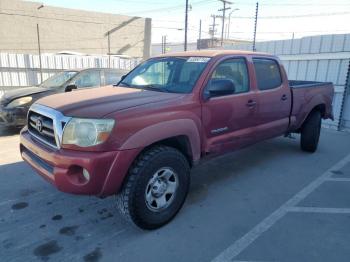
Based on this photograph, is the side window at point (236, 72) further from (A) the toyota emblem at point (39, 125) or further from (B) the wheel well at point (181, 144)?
(A) the toyota emblem at point (39, 125)

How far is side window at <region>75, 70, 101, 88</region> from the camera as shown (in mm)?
7203

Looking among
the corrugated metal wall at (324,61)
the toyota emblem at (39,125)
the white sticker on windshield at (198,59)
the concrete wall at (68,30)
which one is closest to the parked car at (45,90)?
the toyota emblem at (39,125)

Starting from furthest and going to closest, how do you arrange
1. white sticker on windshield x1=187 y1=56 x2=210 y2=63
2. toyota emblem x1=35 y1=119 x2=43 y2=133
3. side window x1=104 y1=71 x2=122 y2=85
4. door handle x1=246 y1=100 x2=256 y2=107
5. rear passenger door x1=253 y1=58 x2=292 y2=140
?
side window x1=104 y1=71 x2=122 y2=85 < rear passenger door x1=253 y1=58 x2=292 y2=140 < door handle x1=246 y1=100 x2=256 y2=107 < white sticker on windshield x1=187 y1=56 x2=210 y2=63 < toyota emblem x1=35 y1=119 x2=43 y2=133

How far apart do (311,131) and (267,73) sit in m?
1.79

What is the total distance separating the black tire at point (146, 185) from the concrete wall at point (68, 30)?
24.1m

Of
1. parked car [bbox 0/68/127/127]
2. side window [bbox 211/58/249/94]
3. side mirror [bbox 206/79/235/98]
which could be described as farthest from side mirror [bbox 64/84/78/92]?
side mirror [bbox 206/79/235/98]

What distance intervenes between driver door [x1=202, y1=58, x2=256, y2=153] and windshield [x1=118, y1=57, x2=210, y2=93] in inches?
8.7

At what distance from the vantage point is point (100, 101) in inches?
116

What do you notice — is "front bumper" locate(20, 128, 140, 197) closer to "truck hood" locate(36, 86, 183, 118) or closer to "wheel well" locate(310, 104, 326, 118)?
"truck hood" locate(36, 86, 183, 118)

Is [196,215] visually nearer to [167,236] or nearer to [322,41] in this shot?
[167,236]

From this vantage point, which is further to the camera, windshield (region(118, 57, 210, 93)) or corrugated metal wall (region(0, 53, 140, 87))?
corrugated metal wall (region(0, 53, 140, 87))

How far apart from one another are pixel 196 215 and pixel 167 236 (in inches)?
20.6

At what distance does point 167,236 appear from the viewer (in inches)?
114

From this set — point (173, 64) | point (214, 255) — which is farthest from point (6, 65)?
point (214, 255)
